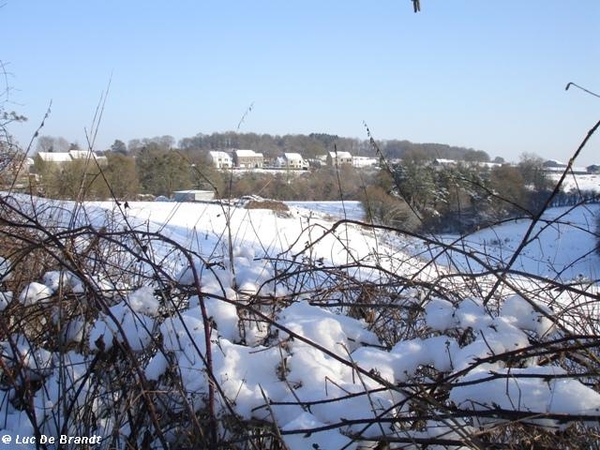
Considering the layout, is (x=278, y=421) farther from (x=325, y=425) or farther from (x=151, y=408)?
(x=151, y=408)

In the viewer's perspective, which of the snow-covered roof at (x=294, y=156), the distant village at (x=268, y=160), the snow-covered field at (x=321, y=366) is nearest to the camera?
the snow-covered field at (x=321, y=366)

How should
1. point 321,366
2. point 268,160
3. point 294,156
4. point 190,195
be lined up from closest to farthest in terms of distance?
1. point 321,366
2. point 190,195
3. point 294,156
4. point 268,160

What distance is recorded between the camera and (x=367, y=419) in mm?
951

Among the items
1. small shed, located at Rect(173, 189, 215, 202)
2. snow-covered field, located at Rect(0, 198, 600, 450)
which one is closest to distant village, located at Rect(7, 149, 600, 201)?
small shed, located at Rect(173, 189, 215, 202)

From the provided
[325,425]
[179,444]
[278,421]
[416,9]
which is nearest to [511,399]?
[325,425]

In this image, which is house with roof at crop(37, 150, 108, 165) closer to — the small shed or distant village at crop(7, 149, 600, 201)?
distant village at crop(7, 149, 600, 201)

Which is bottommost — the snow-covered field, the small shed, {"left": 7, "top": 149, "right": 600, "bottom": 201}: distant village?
the snow-covered field

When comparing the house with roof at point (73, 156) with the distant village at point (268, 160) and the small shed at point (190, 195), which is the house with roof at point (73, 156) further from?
the small shed at point (190, 195)

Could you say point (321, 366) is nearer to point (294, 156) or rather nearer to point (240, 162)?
point (240, 162)

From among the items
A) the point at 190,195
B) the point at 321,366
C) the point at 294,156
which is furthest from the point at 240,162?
the point at 321,366

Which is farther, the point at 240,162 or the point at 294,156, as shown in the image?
the point at 294,156

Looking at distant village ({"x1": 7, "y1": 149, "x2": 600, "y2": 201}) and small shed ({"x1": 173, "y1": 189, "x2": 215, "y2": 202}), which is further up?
distant village ({"x1": 7, "y1": 149, "x2": 600, "y2": 201})

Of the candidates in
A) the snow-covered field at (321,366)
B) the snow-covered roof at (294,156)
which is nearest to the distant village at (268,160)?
the snow-covered roof at (294,156)

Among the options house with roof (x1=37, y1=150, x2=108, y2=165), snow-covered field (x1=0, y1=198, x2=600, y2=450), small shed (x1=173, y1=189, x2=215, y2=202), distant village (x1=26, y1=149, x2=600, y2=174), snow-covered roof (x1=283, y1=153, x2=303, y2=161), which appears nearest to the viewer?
snow-covered field (x1=0, y1=198, x2=600, y2=450)
